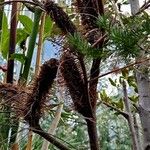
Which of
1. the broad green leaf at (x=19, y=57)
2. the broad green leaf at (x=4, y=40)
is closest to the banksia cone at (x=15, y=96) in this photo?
the broad green leaf at (x=19, y=57)

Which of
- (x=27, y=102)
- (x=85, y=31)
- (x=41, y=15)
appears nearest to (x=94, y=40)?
(x=85, y=31)

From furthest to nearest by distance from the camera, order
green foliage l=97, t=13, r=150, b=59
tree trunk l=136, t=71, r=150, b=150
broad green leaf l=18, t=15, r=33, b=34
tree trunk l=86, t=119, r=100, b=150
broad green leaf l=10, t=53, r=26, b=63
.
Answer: broad green leaf l=18, t=15, r=33, b=34, broad green leaf l=10, t=53, r=26, b=63, tree trunk l=136, t=71, r=150, b=150, tree trunk l=86, t=119, r=100, b=150, green foliage l=97, t=13, r=150, b=59

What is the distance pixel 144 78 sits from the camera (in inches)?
27.3

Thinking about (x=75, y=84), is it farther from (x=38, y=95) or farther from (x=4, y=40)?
(x=4, y=40)

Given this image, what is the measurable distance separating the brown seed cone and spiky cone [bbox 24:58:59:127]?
5 centimetres

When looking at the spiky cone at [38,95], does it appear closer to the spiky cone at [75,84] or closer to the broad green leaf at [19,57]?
the spiky cone at [75,84]

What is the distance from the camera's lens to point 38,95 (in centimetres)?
54

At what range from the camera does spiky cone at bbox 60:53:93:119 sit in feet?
1.73

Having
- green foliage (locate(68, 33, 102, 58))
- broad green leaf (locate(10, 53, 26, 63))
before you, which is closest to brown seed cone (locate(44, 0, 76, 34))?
green foliage (locate(68, 33, 102, 58))

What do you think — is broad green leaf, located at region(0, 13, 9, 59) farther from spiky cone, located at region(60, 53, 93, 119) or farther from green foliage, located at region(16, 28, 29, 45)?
spiky cone, located at region(60, 53, 93, 119)

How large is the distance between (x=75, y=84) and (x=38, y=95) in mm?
57

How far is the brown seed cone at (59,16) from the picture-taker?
0.50 meters

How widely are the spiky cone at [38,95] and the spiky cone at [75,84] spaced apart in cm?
1

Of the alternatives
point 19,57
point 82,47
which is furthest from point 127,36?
point 19,57
